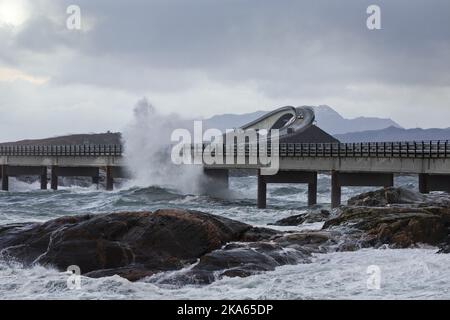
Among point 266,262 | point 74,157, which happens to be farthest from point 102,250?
point 74,157

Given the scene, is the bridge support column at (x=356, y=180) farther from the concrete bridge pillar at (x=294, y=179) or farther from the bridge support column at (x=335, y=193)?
the concrete bridge pillar at (x=294, y=179)

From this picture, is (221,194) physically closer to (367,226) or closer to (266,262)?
(367,226)

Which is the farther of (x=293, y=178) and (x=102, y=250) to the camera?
(x=293, y=178)

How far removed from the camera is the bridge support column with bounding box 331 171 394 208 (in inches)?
1978

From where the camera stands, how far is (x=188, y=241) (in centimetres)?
2300

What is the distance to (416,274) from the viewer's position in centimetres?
2038

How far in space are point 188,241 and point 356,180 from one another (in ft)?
100.0

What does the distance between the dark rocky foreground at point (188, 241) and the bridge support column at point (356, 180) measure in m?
22.3

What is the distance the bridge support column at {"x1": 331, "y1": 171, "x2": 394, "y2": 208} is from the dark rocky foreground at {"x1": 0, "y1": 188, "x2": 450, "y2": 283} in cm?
2226

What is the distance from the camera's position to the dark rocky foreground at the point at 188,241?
21234 millimetres

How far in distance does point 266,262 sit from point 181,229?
3.30 meters

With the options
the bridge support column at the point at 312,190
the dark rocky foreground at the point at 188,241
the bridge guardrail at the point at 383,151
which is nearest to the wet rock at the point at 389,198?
the dark rocky foreground at the point at 188,241

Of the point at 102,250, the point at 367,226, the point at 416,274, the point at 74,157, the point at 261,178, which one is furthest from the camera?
the point at 74,157

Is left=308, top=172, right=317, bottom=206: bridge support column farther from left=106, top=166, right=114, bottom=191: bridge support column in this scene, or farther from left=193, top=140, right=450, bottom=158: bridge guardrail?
left=106, top=166, right=114, bottom=191: bridge support column
